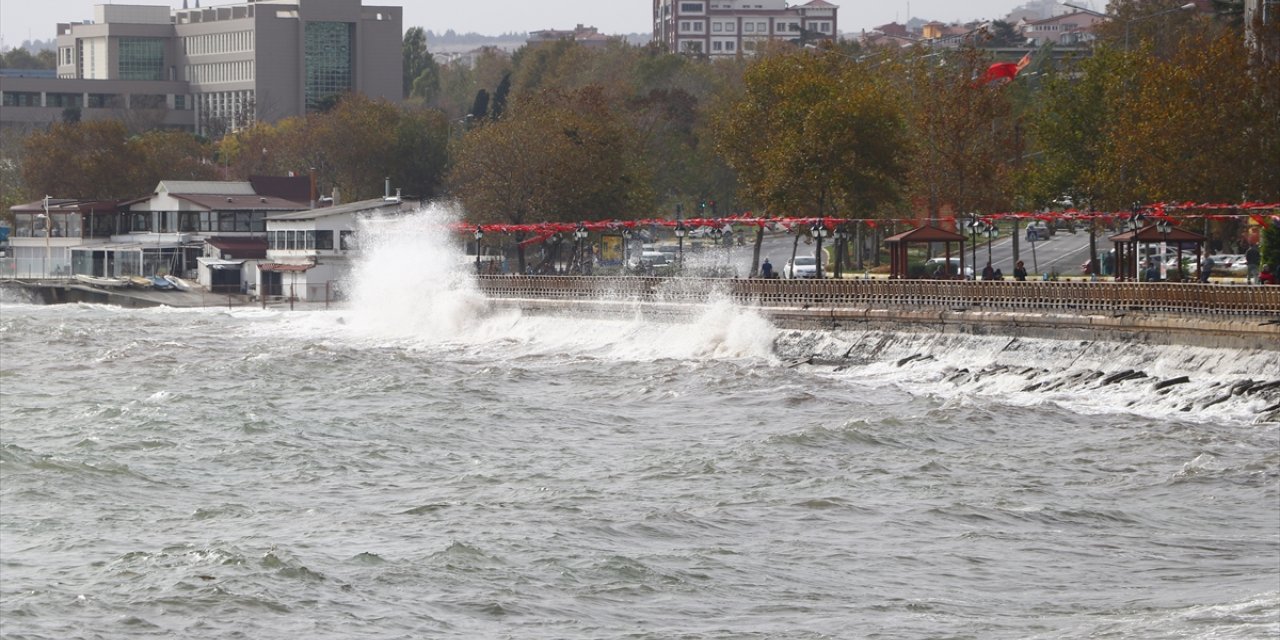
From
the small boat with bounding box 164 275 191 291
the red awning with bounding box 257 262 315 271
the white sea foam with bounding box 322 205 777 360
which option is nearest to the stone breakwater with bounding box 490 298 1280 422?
the white sea foam with bounding box 322 205 777 360

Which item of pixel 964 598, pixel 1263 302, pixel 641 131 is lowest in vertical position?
pixel 964 598

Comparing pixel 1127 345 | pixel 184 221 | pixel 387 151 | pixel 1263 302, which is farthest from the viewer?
pixel 387 151

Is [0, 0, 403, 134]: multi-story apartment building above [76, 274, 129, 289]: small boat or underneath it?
above

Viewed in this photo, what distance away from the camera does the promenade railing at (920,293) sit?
38250 mm

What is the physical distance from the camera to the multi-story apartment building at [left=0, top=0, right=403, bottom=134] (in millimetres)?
167250

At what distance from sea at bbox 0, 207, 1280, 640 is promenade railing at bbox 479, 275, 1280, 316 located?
110 cm

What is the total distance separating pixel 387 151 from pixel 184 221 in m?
16.1

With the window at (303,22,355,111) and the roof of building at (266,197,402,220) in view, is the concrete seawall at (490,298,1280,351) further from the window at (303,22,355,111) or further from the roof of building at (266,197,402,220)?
the window at (303,22,355,111)

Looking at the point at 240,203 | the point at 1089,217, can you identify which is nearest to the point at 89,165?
the point at 240,203

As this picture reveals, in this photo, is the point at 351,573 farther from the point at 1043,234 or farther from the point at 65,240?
the point at 65,240

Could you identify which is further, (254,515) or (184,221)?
(184,221)

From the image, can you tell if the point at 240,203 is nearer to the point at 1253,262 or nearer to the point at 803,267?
the point at 803,267

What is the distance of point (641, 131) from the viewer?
346ft

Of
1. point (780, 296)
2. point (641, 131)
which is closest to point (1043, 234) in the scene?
point (641, 131)
